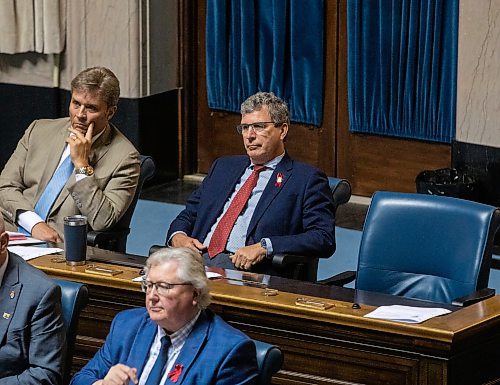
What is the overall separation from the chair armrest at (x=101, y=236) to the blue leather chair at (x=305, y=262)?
848 millimetres

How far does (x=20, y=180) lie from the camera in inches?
249

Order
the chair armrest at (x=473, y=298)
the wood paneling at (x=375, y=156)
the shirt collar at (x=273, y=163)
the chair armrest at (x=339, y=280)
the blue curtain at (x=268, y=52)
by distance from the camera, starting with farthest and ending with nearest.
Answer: the blue curtain at (x=268, y=52), the wood paneling at (x=375, y=156), the shirt collar at (x=273, y=163), the chair armrest at (x=339, y=280), the chair armrest at (x=473, y=298)

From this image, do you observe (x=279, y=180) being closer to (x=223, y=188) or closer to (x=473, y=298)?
(x=223, y=188)

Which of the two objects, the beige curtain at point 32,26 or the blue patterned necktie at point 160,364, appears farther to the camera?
the beige curtain at point 32,26

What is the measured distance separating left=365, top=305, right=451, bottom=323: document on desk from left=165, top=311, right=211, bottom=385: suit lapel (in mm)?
762

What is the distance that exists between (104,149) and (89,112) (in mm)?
207

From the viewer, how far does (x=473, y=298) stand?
4945mm

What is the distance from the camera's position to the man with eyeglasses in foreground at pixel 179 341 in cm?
396

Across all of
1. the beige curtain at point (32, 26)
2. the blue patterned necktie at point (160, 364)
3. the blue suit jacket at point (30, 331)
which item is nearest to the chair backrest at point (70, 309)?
the blue suit jacket at point (30, 331)

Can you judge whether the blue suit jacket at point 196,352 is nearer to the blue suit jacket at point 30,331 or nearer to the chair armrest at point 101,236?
the blue suit jacket at point 30,331

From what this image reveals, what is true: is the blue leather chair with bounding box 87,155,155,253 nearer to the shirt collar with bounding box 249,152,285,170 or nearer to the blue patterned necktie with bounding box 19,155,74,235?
the blue patterned necktie with bounding box 19,155,74,235

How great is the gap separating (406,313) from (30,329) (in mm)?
1317

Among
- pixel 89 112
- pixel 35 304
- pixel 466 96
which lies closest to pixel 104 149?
pixel 89 112

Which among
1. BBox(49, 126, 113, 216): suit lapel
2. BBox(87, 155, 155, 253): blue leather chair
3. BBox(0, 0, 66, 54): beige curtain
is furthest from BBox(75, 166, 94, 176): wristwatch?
BBox(0, 0, 66, 54): beige curtain
